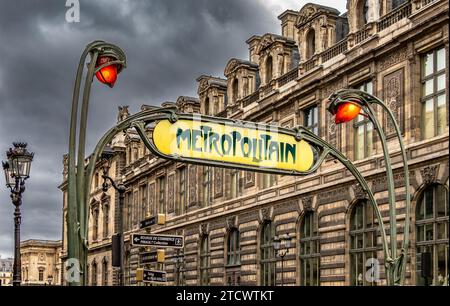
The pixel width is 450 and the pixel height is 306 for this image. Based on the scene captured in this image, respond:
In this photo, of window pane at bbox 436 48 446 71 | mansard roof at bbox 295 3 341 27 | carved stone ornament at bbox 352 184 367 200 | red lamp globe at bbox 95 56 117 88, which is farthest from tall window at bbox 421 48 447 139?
red lamp globe at bbox 95 56 117 88

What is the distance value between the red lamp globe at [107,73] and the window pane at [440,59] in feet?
64.2

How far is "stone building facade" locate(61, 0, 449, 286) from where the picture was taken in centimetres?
2759

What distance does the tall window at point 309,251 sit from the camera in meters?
34.4

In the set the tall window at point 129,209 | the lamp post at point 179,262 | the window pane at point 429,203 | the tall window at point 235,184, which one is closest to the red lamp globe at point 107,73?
the window pane at point 429,203

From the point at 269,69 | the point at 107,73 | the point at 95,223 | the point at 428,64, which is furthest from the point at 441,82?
the point at 95,223

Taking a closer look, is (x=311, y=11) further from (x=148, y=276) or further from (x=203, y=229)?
(x=148, y=276)

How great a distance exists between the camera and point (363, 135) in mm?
32031

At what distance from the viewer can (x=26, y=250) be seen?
132 m

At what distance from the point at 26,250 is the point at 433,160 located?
11269cm

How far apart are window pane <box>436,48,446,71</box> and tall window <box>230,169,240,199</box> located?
1750cm

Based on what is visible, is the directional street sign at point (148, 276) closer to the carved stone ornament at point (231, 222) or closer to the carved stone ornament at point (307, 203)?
the carved stone ornament at point (307, 203)

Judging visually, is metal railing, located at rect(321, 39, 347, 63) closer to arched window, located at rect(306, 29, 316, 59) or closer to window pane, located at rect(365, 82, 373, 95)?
arched window, located at rect(306, 29, 316, 59)

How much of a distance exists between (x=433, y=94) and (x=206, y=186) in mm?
22355
